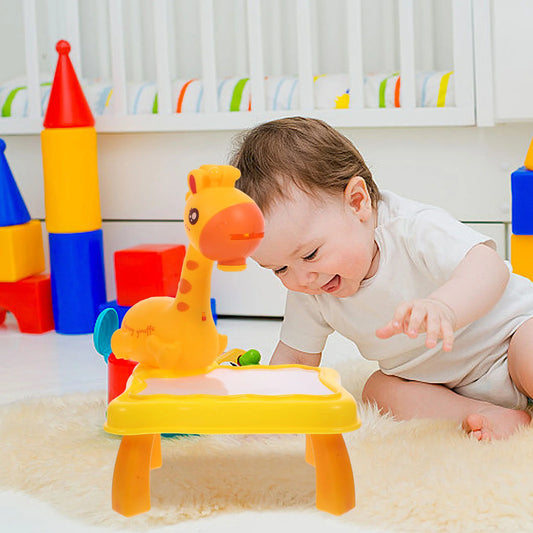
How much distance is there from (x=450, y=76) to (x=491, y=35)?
108 mm

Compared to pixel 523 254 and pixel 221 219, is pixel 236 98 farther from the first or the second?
pixel 221 219

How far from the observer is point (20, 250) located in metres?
1.77

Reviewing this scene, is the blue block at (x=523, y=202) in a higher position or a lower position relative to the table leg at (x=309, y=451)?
higher

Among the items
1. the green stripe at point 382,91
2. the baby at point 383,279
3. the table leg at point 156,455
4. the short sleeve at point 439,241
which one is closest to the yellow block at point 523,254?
the baby at point 383,279

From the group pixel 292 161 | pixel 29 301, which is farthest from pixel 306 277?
pixel 29 301

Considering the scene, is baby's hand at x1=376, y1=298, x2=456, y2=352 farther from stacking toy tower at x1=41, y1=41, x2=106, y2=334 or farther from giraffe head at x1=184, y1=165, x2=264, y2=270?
stacking toy tower at x1=41, y1=41, x2=106, y2=334

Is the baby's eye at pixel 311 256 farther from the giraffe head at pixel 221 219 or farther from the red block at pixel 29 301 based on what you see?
the red block at pixel 29 301

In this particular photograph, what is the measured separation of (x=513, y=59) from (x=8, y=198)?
40.3 inches

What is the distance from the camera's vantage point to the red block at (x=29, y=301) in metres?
1.79

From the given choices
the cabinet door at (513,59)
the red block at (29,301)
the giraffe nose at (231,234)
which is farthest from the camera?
the red block at (29,301)

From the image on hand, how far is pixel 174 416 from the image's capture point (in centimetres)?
77

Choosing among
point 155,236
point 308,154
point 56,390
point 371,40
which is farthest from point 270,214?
point 371,40

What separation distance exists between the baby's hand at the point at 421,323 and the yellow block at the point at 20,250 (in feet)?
3.79

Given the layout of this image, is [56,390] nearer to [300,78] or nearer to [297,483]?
[297,483]
